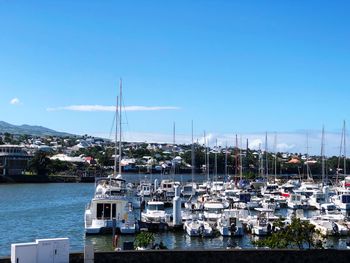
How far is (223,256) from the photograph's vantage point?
53.2 ft

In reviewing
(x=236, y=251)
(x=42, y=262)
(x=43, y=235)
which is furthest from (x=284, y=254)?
(x=43, y=235)

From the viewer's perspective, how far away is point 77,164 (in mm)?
145250

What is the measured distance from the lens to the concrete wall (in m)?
15.7

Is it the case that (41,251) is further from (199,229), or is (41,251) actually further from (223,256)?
(199,229)

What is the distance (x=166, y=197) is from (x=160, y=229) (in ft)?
82.4

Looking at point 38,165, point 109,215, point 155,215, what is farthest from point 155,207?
point 38,165

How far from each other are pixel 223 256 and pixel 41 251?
499cm

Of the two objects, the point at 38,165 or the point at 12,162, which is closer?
the point at 12,162

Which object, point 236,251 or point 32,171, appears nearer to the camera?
point 236,251

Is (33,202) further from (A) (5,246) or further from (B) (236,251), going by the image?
(B) (236,251)

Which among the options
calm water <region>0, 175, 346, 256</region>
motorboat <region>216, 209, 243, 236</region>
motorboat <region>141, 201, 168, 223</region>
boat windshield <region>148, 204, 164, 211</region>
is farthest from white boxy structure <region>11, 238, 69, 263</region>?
boat windshield <region>148, 204, 164, 211</region>

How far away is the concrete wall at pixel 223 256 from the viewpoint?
1569cm

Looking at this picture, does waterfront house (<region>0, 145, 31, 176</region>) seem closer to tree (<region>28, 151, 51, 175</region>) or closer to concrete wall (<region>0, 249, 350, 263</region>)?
tree (<region>28, 151, 51, 175</region>)

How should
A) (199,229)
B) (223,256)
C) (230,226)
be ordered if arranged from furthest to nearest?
(230,226)
(199,229)
(223,256)
